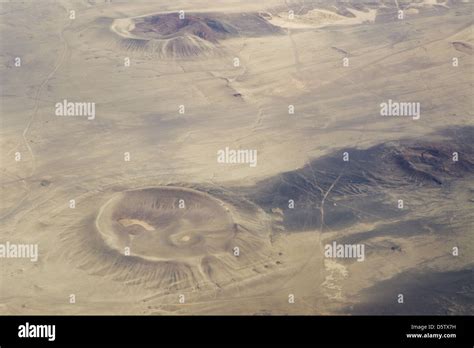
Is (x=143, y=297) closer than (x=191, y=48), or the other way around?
(x=143, y=297)

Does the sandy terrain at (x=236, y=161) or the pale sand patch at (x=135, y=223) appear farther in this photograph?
the pale sand patch at (x=135, y=223)

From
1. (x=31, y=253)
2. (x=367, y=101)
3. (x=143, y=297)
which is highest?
(x=367, y=101)

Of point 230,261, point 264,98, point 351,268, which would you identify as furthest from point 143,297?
point 264,98

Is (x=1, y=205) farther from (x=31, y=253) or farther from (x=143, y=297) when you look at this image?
(x=143, y=297)

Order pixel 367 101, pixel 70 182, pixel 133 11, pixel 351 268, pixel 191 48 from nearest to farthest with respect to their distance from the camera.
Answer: pixel 351 268 → pixel 70 182 → pixel 367 101 → pixel 191 48 → pixel 133 11

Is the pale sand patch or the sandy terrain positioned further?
the pale sand patch

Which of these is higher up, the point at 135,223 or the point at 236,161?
the point at 236,161

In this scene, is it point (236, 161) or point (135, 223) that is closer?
point (135, 223)

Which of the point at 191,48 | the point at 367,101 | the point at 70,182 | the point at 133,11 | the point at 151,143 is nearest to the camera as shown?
the point at 70,182
